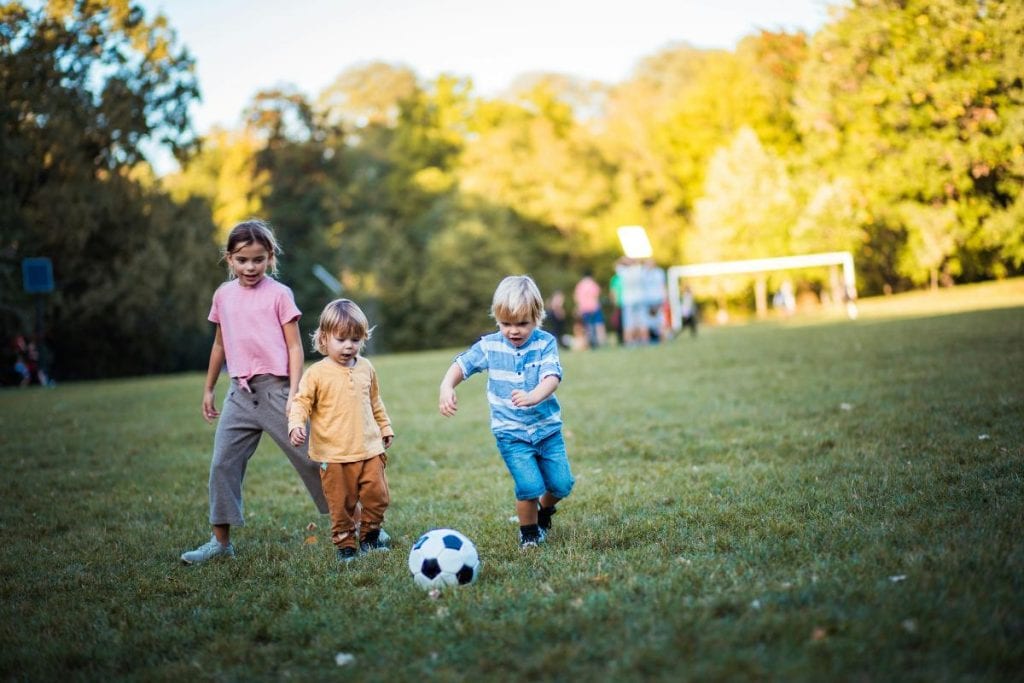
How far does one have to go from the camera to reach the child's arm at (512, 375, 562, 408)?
16.7ft

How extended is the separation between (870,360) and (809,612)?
1075 cm

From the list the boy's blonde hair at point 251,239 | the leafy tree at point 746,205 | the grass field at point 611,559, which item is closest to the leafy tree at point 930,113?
the leafy tree at point 746,205

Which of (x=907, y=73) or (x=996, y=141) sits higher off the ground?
(x=907, y=73)

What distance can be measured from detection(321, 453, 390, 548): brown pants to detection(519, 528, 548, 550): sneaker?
2.98 feet

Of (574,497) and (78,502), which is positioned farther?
(78,502)

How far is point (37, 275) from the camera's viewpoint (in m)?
24.4

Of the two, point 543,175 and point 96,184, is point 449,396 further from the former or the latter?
point 543,175

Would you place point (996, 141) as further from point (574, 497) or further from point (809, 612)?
point (809, 612)

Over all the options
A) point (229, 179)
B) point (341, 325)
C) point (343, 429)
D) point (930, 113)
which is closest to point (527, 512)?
point (343, 429)

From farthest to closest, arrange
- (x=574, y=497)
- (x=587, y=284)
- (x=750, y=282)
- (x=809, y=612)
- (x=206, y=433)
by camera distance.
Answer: (x=750, y=282) → (x=587, y=284) → (x=206, y=433) → (x=574, y=497) → (x=809, y=612)

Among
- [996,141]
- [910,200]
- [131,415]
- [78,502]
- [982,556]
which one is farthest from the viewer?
[910,200]

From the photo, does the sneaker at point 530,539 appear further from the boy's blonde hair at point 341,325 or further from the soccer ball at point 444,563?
the boy's blonde hair at point 341,325

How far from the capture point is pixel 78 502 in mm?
7602

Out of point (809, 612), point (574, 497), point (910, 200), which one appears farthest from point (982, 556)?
point (910, 200)
